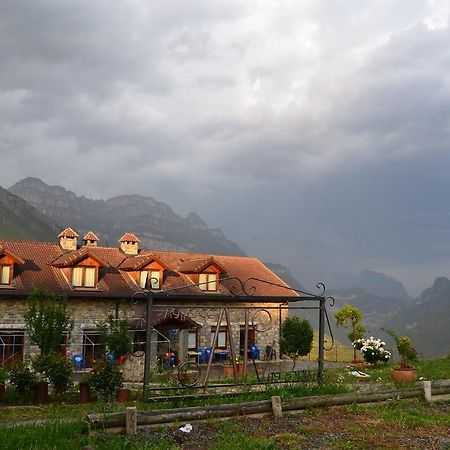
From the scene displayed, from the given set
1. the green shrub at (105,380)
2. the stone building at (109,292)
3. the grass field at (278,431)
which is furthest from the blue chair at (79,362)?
the grass field at (278,431)

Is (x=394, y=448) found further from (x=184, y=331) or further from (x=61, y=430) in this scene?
(x=184, y=331)

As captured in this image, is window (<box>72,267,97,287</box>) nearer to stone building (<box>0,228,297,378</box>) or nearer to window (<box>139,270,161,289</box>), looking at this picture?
stone building (<box>0,228,297,378</box>)

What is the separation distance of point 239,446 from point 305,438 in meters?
1.49

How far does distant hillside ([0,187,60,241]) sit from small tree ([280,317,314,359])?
102958mm

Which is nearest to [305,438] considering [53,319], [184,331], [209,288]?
[53,319]

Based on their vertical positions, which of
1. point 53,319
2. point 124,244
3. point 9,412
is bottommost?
point 9,412

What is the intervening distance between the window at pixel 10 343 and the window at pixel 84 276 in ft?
12.5

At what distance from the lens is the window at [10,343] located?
80.7 feet

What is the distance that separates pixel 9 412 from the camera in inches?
496

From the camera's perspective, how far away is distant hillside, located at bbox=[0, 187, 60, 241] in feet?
433

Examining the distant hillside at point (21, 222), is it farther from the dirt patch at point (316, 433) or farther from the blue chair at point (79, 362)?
the dirt patch at point (316, 433)

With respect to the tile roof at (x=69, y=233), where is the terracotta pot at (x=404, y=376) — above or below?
below

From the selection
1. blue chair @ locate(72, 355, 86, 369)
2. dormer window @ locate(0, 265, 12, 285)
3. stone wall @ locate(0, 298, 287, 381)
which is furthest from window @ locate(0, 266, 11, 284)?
blue chair @ locate(72, 355, 86, 369)

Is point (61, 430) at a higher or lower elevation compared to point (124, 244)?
lower
